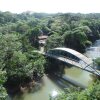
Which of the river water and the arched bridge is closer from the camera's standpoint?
the river water

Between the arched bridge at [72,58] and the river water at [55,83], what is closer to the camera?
the river water at [55,83]

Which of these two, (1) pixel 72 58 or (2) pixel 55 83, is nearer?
(2) pixel 55 83

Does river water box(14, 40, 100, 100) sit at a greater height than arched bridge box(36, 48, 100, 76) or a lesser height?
lesser

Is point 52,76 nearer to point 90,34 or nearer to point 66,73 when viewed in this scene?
point 66,73

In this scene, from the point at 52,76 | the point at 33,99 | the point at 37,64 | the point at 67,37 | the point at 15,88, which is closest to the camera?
the point at 33,99

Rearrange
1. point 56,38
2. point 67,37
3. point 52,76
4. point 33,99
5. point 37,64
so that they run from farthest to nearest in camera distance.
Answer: point 67,37 → point 56,38 → point 52,76 → point 37,64 → point 33,99

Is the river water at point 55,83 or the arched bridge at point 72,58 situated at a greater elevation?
the arched bridge at point 72,58

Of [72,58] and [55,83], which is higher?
[72,58]

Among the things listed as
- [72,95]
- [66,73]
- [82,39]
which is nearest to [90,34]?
[82,39]
